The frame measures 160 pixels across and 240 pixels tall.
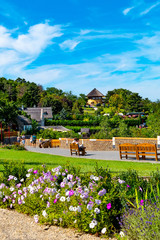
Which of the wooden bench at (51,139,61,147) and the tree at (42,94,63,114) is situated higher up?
the tree at (42,94,63,114)

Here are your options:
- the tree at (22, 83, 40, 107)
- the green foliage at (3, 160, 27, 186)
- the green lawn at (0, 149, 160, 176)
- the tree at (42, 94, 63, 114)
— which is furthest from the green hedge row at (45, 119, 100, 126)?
the green foliage at (3, 160, 27, 186)

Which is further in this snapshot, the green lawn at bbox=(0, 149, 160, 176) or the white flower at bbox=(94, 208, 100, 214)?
the green lawn at bbox=(0, 149, 160, 176)

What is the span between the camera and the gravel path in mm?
4320

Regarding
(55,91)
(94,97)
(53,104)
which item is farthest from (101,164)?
(94,97)

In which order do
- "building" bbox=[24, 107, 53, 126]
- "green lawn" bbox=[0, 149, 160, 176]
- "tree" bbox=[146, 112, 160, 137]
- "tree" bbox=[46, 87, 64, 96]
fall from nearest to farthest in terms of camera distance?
"green lawn" bbox=[0, 149, 160, 176], "tree" bbox=[146, 112, 160, 137], "building" bbox=[24, 107, 53, 126], "tree" bbox=[46, 87, 64, 96]

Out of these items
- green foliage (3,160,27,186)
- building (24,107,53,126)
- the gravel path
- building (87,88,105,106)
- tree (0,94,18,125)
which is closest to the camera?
the gravel path

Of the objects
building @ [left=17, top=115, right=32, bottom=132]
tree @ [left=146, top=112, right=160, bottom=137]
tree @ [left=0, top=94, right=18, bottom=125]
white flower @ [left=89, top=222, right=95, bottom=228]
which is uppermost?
tree @ [left=0, top=94, right=18, bottom=125]

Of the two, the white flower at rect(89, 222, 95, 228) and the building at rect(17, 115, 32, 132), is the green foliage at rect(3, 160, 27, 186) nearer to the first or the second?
the white flower at rect(89, 222, 95, 228)

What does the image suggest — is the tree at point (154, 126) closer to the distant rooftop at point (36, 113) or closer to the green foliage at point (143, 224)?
the green foliage at point (143, 224)

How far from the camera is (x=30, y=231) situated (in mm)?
4605

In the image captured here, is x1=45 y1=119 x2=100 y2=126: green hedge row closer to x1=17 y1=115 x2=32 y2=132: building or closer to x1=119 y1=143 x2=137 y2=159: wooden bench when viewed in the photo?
x1=17 y1=115 x2=32 y2=132: building

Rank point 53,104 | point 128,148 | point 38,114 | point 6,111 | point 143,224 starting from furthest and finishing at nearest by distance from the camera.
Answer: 1. point 53,104
2. point 38,114
3. point 6,111
4. point 128,148
5. point 143,224

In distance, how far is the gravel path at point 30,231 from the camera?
4.32 metres

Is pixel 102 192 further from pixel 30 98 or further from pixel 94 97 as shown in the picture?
pixel 94 97
